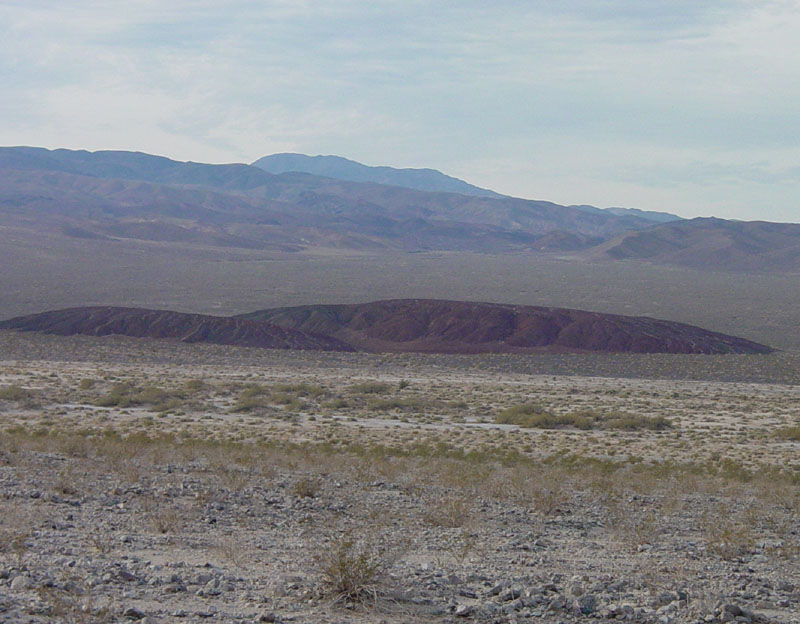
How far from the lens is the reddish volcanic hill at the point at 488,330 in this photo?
57.1 meters

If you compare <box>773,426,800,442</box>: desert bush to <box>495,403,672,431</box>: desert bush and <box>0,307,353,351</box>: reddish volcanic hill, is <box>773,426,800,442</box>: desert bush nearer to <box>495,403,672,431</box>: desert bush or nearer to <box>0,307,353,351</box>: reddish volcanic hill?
<box>495,403,672,431</box>: desert bush

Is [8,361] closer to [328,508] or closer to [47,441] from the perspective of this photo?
[47,441]

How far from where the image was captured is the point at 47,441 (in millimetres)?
14930

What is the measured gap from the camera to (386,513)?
32.9 feet

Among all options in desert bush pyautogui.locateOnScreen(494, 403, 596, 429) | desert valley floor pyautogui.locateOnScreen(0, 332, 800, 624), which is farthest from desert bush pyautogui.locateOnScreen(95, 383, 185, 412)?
desert bush pyautogui.locateOnScreen(494, 403, 596, 429)

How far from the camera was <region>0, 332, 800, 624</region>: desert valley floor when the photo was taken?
632 cm

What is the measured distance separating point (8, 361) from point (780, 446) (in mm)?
30840

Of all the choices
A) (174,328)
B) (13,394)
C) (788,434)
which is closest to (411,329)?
(174,328)

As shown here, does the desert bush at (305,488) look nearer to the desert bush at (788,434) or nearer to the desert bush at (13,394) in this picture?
the desert bush at (788,434)

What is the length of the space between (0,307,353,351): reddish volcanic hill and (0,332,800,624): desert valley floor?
2402cm

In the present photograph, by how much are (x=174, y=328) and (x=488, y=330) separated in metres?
22.3

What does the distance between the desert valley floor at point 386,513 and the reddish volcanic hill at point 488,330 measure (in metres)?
30.3

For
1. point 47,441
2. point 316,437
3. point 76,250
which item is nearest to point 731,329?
point 316,437

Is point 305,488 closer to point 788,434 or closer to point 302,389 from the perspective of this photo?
point 788,434
